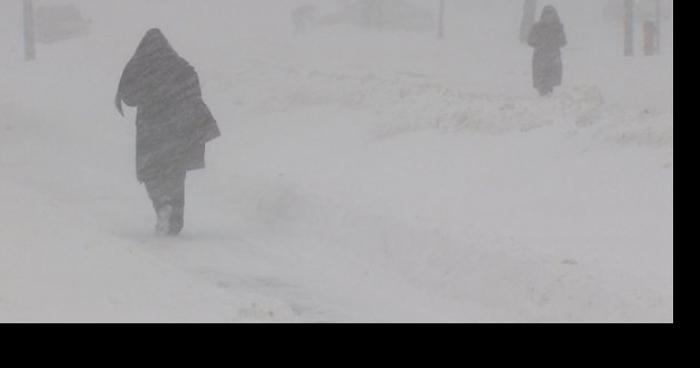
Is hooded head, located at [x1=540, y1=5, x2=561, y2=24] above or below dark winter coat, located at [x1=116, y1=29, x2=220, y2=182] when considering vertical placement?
above

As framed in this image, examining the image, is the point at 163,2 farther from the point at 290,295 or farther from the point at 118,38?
the point at 290,295

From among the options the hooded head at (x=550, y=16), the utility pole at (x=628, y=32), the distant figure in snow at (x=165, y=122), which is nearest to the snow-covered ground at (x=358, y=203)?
the distant figure in snow at (x=165, y=122)

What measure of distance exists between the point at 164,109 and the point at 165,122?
179mm

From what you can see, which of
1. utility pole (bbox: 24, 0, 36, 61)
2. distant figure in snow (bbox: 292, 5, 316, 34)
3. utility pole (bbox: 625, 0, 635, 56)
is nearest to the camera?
utility pole (bbox: 625, 0, 635, 56)

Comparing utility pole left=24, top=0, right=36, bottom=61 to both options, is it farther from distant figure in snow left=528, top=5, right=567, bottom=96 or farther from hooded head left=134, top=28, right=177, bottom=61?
hooded head left=134, top=28, right=177, bottom=61

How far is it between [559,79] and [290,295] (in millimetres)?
15046

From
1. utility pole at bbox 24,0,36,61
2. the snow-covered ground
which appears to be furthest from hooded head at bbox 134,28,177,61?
utility pole at bbox 24,0,36,61

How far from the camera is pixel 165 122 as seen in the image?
13328 millimetres

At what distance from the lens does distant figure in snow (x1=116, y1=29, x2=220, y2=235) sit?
43.2ft

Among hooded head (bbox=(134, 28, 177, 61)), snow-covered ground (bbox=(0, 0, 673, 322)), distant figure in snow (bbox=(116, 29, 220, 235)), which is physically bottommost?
snow-covered ground (bbox=(0, 0, 673, 322))

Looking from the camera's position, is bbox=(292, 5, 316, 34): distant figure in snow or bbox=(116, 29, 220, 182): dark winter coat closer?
bbox=(116, 29, 220, 182): dark winter coat
